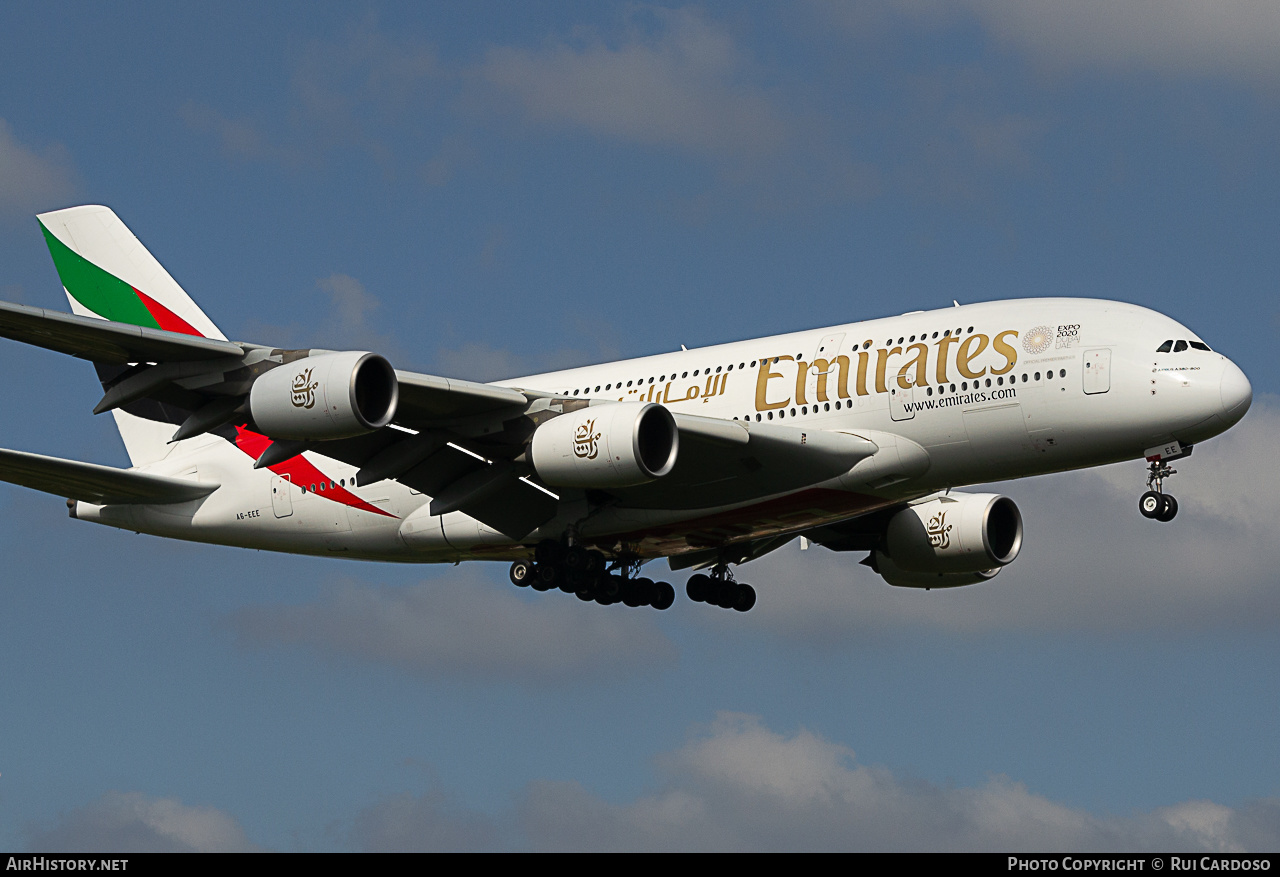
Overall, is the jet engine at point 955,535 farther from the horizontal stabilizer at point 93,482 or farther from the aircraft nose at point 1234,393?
the horizontal stabilizer at point 93,482

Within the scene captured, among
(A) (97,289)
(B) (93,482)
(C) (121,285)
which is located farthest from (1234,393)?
(A) (97,289)

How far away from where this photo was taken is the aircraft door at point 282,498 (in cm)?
3481

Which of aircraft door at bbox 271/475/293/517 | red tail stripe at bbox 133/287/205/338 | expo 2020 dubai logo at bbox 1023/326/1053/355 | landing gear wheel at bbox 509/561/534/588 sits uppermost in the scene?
red tail stripe at bbox 133/287/205/338

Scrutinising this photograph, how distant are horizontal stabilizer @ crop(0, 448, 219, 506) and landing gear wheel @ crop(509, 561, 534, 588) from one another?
7.35 meters

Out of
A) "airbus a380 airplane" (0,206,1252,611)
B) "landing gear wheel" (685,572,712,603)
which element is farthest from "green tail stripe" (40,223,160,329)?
"landing gear wheel" (685,572,712,603)

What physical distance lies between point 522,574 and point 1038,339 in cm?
1101

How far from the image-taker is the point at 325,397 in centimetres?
2620

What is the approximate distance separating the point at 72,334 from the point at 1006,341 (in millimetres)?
15555

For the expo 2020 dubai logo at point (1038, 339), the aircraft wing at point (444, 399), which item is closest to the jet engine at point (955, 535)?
the expo 2020 dubai logo at point (1038, 339)

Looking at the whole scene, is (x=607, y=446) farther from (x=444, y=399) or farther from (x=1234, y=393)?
(x=1234, y=393)

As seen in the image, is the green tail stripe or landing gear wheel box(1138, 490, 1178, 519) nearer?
landing gear wheel box(1138, 490, 1178, 519)

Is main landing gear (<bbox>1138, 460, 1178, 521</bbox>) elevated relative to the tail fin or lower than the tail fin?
lower

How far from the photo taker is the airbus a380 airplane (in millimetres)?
27422

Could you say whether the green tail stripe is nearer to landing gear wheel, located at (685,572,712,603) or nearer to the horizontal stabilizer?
the horizontal stabilizer
